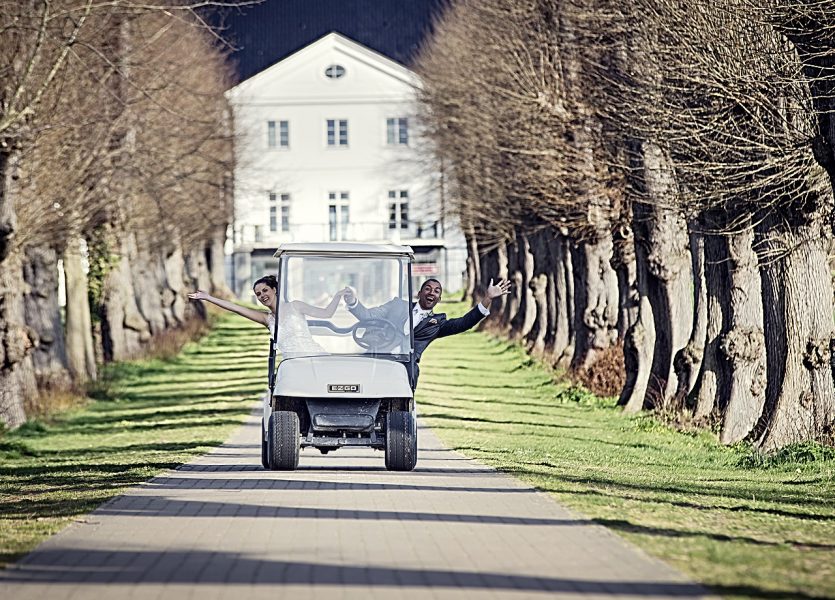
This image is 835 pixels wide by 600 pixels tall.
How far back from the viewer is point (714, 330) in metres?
24.4

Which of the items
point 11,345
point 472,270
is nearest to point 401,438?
point 11,345

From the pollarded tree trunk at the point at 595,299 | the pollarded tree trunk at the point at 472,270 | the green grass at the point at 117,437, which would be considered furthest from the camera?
the pollarded tree trunk at the point at 472,270

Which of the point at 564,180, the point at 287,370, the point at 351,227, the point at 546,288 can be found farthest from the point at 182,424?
the point at 351,227

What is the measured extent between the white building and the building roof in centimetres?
481

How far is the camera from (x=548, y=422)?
2562 centimetres

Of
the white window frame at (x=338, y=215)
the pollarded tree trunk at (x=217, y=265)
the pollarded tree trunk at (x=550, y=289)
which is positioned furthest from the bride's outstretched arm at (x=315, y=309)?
the white window frame at (x=338, y=215)

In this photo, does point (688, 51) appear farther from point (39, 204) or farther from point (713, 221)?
point (39, 204)

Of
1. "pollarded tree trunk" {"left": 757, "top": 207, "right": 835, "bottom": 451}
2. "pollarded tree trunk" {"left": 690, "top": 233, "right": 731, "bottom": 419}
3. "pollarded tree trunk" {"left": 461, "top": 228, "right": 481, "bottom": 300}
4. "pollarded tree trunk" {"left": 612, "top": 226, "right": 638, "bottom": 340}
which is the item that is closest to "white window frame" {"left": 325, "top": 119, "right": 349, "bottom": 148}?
"pollarded tree trunk" {"left": 461, "top": 228, "right": 481, "bottom": 300}

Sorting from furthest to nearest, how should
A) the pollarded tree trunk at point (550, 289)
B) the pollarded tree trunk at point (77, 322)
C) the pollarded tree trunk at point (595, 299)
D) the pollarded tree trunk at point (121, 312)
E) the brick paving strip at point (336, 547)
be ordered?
the pollarded tree trunk at point (550, 289), the pollarded tree trunk at point (121, 312), the pollarded tree trunk at point (77, 322), the pollarded tree trunk at point (595, 299), the brick paving strip at point (336, 547)

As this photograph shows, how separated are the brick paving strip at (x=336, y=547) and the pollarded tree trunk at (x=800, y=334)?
6.36 meters

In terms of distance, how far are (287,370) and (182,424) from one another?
10823 millimetres

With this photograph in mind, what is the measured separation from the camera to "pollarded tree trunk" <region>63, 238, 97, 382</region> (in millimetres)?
35719

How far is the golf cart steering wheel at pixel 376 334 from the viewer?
51.5 ft

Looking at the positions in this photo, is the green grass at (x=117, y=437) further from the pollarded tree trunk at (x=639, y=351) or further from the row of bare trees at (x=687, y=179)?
the row of bare trees at (x=687, y=179)
